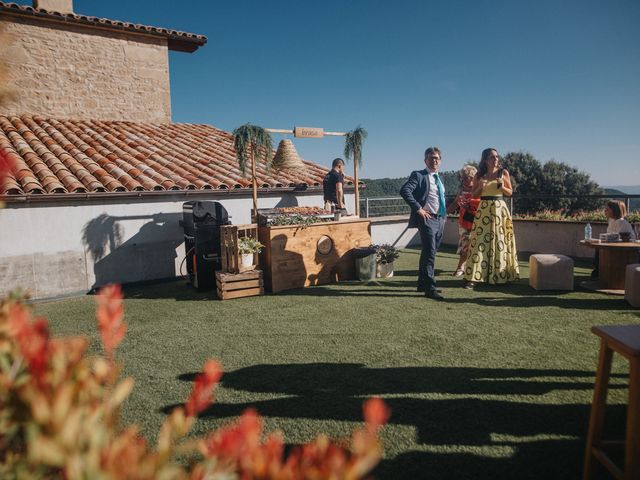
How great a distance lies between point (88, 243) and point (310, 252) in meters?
4.54

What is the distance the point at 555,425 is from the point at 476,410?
20.8 inches

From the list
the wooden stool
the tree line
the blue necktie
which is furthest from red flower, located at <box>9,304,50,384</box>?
the tree line

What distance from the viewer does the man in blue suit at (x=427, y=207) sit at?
662 cm

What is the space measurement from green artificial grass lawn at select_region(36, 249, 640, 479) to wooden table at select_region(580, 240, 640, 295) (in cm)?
45

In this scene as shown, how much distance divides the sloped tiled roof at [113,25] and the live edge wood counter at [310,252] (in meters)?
10.8

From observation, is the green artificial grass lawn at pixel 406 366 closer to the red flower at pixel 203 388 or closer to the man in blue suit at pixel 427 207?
the man in blue suit at pixel 427 207

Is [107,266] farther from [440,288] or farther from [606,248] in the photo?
[606,248]

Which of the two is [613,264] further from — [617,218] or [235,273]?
[235,273]

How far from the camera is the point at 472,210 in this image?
805 centimetres

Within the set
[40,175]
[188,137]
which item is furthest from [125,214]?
[188,137]

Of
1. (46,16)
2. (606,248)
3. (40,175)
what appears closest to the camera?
(606,248)

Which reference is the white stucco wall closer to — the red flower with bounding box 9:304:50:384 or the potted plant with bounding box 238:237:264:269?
the potted plant with bounding box 238:237:264:269

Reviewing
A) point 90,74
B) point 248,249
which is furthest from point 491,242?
point 90,74

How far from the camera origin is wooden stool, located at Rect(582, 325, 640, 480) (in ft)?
6.32
